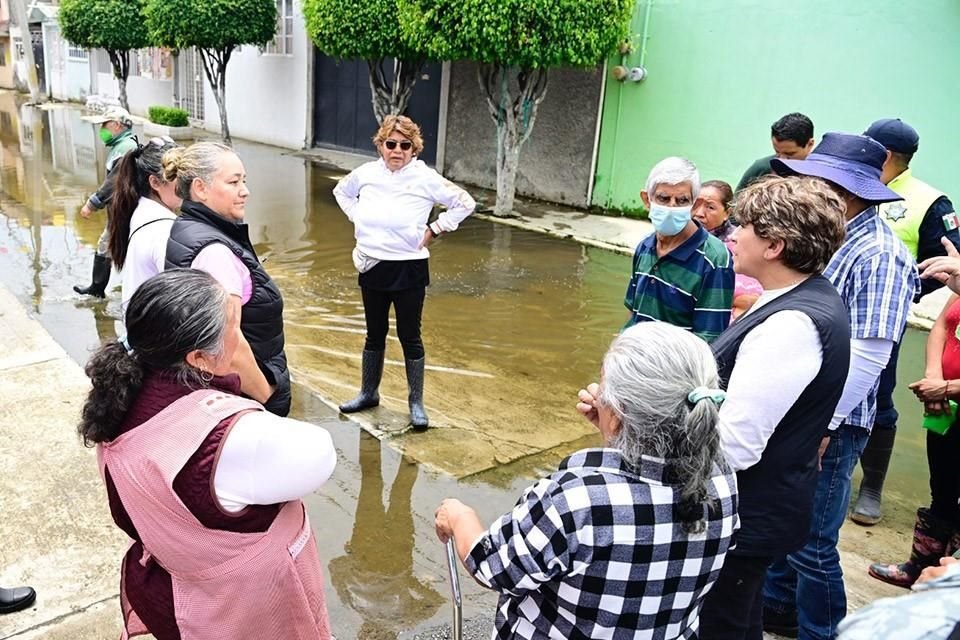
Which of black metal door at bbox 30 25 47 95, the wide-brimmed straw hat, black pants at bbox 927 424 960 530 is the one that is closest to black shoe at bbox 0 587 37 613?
the wide-brimmed straw hat

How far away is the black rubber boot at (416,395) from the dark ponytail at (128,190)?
1756 millimetres

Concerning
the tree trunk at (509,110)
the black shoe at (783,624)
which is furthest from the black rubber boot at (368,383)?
the tree trunk at (509,110)

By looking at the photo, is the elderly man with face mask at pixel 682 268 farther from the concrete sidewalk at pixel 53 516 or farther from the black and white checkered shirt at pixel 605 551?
the concrete sidewalk at pixel 53 516

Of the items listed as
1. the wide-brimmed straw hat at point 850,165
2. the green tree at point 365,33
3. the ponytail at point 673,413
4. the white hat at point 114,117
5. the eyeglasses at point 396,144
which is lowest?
the ponytail at point 673,413

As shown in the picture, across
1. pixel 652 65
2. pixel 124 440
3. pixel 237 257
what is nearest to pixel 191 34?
pixel 652 65

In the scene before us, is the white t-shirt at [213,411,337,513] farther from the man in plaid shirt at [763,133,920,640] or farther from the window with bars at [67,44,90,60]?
the window with bars at [67,44,90,60]

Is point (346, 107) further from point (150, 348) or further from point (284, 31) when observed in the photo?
point (150, 348)

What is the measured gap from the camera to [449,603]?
305 cm

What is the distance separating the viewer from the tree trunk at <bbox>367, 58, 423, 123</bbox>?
44.0ft

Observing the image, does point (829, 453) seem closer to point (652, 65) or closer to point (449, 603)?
point (449, 603)

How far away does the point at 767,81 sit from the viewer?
9727mm

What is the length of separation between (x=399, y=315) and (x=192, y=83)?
866 inches

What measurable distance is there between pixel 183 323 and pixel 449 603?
5.90 ft

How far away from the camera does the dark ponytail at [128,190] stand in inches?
128
